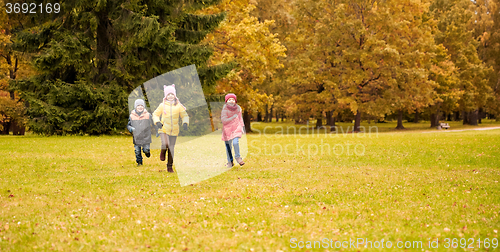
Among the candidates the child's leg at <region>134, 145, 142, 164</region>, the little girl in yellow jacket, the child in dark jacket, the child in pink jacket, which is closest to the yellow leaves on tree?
the child's leg at <region>134, 145, 142, 164</region>

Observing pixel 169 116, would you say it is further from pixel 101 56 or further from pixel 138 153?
pixel 101 56

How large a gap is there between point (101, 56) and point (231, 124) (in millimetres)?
17123

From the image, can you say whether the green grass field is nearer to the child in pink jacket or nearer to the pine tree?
the child in pink jacket

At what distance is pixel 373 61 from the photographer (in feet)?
110

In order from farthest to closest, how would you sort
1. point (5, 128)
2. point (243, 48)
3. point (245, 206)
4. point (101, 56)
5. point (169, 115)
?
point (5, 128) → point (243, 48) → point (101, 56) → point (169, 115) → point (245, 206)

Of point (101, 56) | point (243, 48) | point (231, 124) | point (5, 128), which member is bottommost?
point (5, 128)

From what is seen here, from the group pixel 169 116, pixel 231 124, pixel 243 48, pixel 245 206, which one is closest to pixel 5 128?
pixel 243 48

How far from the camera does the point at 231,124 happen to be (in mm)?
11305

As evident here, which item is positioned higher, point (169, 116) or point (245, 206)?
point (169, 116)

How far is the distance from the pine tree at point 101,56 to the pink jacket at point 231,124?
12.9 metres

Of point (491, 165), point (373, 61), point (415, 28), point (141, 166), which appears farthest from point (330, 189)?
point (415, 28)

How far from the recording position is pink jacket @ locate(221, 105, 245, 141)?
11.2 metres

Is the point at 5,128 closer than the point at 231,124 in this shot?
No

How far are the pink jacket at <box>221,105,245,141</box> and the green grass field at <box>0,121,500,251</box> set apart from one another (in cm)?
108
